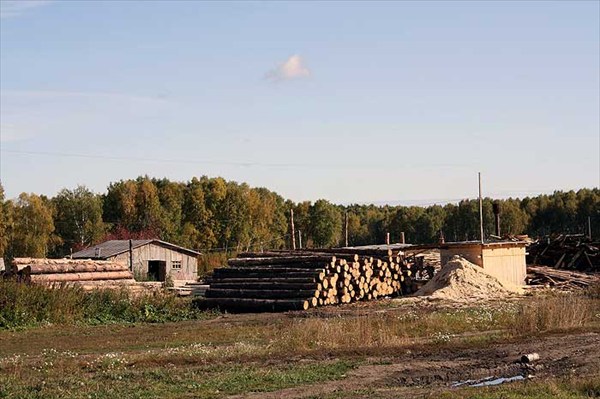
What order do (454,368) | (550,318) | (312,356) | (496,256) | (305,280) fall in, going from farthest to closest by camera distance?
1. (496,256)
2. (305,280)
3. (550,318)
4. (312,356)
5. (454,368)

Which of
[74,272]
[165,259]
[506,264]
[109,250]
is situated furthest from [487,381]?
[165,259]

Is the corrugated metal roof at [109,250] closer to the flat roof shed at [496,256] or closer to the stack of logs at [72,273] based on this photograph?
the stack of logs at [72,273]

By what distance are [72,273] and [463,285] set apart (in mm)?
15706

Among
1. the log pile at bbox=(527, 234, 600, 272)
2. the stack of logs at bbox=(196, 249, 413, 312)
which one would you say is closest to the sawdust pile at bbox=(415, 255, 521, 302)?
the stack of logs at bbox=(196, 249, 413, 312)

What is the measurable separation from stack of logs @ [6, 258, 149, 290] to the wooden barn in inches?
706

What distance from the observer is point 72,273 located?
118ft

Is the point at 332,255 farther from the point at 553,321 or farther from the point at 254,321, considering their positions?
the point at 553,321

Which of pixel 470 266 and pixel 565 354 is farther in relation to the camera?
pixel 470 266

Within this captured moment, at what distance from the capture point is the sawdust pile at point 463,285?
1486 inches

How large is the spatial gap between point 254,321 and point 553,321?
11075mm

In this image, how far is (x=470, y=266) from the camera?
3969cm

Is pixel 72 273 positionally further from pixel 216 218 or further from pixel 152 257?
pixel 216 218

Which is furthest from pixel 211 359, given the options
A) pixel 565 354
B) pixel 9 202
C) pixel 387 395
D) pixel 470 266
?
pixel 9 202

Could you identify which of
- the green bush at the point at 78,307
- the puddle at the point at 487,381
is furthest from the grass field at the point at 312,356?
the green bush at the point at 78,307
